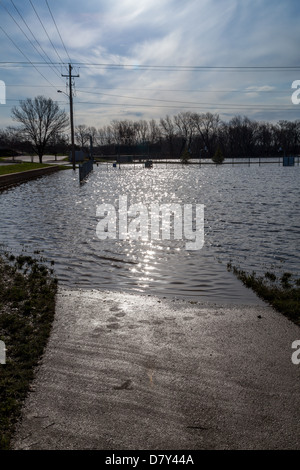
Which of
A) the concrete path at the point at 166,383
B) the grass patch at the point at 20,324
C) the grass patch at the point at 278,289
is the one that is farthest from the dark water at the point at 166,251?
the concrete path at the point at 166,383

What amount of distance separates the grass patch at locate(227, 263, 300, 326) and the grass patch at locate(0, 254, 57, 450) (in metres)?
3.26

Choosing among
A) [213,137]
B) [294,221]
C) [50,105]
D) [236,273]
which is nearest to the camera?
[236,273]

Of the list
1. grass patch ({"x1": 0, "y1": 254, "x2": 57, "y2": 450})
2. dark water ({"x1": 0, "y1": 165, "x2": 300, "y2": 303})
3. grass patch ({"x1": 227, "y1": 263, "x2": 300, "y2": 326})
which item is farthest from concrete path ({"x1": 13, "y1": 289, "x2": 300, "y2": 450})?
dark water ({"x1": 0, "y1": 165, "x2": 300, "y2": 303})

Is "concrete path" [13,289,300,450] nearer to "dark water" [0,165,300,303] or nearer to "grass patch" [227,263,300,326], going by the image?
"grass patch" [227,263,300,326]

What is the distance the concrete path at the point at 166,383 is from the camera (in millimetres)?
3176

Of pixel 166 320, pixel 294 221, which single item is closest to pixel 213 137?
pixel 294 221

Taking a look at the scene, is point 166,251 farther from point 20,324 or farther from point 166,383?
point 166,383

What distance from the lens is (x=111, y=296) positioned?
675 cm

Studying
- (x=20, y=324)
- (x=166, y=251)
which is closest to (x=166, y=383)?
(x=20, y=324)

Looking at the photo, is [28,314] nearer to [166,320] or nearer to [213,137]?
[166,320]

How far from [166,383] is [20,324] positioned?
2.29 m

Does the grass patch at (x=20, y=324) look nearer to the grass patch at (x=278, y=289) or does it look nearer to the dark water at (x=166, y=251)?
the dark water at (x=166, y=251)

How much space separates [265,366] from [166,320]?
1.66m

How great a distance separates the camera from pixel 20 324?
5.31 metres
